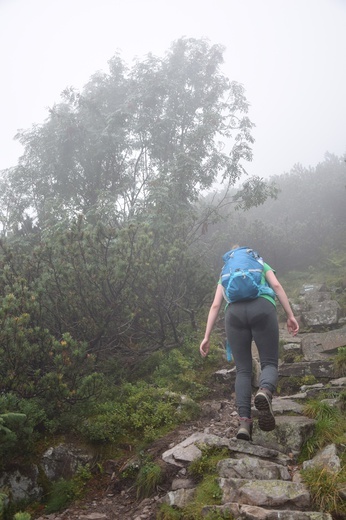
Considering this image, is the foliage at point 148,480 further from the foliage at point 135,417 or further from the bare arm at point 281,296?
the bare arm at point 281,296

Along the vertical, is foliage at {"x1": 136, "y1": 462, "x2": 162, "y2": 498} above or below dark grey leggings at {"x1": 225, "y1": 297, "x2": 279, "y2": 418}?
below

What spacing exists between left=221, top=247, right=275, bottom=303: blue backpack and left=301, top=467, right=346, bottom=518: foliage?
154 centimetres

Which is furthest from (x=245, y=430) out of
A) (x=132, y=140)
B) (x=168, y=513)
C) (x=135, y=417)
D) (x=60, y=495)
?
(x=132, y=140)

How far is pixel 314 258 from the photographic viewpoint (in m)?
15.3

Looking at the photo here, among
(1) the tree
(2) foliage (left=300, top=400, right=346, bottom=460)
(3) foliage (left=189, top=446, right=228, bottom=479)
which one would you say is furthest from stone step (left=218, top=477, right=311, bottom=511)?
(1) the tree

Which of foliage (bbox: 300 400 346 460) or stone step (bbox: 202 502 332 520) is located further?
foliage (bbox: 300 400 346 460)

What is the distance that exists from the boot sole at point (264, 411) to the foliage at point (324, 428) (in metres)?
0.71

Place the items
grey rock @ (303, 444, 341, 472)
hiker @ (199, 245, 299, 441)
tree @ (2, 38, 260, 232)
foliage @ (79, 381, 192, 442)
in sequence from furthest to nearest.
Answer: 1. tree @ (2, 38, 260, 232)
2. foliage @ (79, 381, 192, 442)
3. hiker @ (199, 245, 299, 441)
4. grey rock @ (303, 444, 341, 472)

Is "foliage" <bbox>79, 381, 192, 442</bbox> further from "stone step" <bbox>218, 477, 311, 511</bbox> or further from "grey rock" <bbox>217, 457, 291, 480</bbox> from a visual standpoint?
"stone step" <bbox>218, 477, 311, 511</bbox>

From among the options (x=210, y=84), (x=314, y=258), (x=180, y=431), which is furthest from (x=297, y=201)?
(x=180, y=431)

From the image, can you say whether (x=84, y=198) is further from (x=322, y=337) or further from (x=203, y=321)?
(x=322, y=337)

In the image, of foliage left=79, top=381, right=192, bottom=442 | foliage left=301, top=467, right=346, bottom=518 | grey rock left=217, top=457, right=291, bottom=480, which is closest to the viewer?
foliage left=301, top=467, right=346, bottom=518

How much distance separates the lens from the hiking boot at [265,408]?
3.09 meters

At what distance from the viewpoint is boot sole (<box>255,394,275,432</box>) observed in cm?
308
